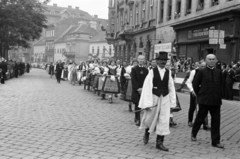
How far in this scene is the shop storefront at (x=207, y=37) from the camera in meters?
21.1

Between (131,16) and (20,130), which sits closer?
(20,130)

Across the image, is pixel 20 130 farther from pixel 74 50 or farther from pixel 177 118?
pixel 74 50

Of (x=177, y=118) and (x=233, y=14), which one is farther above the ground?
(x=233, y=14)

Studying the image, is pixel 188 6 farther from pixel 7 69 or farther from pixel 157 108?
pixel 157 108

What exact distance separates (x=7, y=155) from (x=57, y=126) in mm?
2727

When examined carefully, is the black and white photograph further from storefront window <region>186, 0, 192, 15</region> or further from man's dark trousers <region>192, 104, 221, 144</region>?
storefront window <region>186, 0, 192, 15</region>

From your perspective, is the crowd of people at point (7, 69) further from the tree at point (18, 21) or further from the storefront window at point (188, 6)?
the storefront window at point (188, 6)

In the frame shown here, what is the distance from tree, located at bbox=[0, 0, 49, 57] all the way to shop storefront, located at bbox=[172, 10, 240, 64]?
16.7m

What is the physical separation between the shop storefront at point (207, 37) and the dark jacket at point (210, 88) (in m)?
10.5

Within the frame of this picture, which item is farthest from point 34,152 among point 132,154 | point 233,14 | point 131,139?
point 233,14

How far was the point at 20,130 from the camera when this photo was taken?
7887 mm

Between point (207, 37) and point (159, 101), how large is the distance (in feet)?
60.1

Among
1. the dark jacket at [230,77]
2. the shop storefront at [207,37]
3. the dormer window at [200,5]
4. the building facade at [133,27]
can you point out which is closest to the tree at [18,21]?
the building facade at [133,27]

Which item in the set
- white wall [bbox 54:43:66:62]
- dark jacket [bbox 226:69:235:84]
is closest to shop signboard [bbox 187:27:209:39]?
dark jacket [bbox 226:69:235:84]
